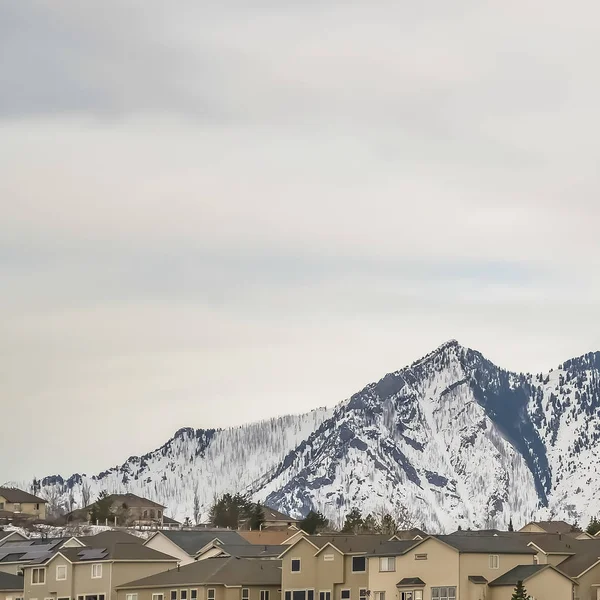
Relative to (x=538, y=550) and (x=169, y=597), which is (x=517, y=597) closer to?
(x=538, y=550)

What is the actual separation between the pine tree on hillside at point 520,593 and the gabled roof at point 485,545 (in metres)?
4.94

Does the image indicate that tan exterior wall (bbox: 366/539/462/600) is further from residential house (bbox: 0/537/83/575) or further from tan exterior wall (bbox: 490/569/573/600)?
residential house (bbox: 0/537/83/575)

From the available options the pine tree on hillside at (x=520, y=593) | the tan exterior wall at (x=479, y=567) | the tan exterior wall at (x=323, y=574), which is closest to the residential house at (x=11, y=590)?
the tan exterior wall at (x=323, y=574)

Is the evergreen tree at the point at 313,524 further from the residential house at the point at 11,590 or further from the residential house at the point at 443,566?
the residential house at the point at 443,566

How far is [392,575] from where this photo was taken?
105 meters

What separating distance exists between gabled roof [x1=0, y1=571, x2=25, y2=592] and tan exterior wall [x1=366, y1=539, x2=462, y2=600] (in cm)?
2984

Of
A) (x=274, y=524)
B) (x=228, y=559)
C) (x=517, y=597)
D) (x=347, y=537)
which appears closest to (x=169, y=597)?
(x=228, y=559)

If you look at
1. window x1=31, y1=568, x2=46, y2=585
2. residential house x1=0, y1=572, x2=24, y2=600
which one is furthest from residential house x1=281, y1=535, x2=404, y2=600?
residential house x1=0, y1=572, x2=24, y2=600

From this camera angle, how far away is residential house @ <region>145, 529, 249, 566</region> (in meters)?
129

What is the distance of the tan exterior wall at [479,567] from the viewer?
101 metres

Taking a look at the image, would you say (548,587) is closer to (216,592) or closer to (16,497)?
(216,592)

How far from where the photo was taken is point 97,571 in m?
116

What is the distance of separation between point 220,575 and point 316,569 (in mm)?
6832

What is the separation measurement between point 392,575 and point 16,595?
32.1 metres
